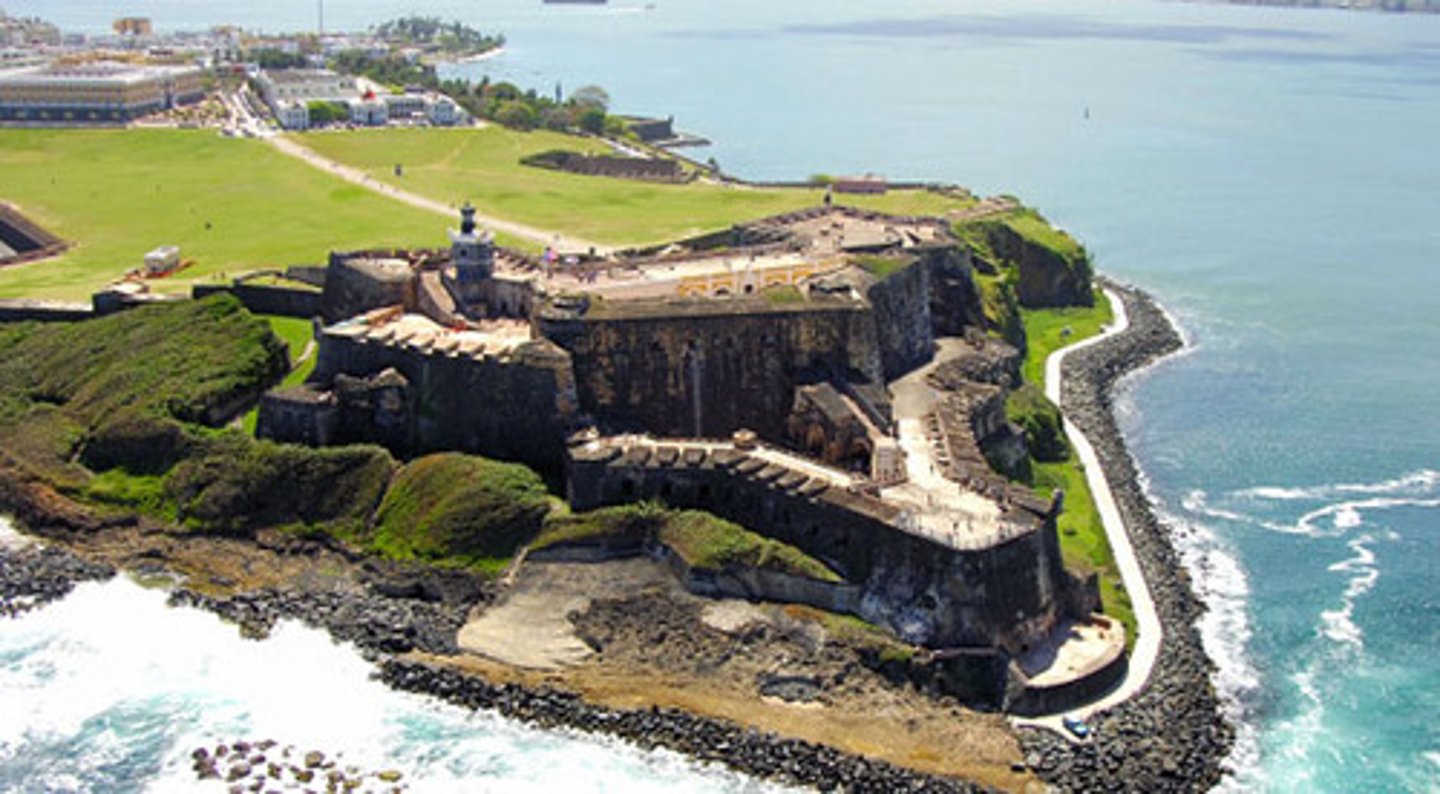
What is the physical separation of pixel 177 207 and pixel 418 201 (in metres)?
15.6

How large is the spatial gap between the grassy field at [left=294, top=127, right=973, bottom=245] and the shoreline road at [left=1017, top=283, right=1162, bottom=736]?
1065 inches

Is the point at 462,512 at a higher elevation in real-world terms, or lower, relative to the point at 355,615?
higher

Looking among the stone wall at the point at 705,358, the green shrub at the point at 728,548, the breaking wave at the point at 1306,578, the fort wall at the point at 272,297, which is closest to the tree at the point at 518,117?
the fort wall at the point at 272,297

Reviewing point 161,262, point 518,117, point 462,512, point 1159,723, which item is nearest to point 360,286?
point 462,512

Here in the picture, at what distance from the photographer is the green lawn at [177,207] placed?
266ft

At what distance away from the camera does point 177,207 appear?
316 feet

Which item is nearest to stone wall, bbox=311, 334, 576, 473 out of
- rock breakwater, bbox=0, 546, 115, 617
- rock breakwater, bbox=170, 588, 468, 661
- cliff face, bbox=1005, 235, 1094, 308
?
rock breakwater, bbox=170, 588, 468, 661

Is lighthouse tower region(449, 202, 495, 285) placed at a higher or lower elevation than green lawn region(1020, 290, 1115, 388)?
higher

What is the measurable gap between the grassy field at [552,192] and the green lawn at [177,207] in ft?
17.9

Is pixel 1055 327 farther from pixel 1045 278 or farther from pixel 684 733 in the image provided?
pixel 684 733

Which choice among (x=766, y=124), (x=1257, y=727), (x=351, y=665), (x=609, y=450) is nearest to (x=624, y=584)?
(x=609, y=450)

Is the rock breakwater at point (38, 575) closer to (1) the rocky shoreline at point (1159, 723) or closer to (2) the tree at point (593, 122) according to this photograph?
(1) the rocky shoreline at point (1159, 723)

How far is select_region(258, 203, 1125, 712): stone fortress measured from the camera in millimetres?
45750

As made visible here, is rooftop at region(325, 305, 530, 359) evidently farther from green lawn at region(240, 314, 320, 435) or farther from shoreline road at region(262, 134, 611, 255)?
shoreline road at region(262, 134, 611, 255)
